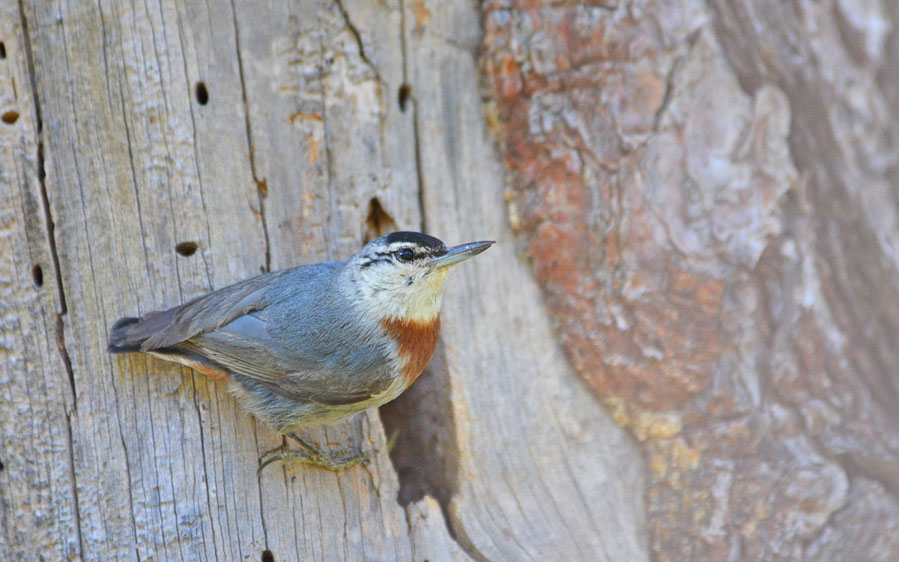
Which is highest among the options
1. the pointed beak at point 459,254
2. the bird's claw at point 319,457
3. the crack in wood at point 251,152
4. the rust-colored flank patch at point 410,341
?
the crack in wood at point 251,152

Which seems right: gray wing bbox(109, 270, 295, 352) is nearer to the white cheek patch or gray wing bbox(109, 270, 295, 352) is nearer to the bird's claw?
the white cheek patch

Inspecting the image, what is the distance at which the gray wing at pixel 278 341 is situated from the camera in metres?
2.88

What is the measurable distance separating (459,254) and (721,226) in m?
1.17

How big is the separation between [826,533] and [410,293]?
1.94 meters

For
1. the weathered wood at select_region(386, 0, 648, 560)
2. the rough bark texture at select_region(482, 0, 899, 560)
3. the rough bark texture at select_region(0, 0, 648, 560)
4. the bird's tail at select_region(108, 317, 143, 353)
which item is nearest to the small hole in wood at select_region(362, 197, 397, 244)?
the rough bark texture at select_region(0, 0, 648, 560)

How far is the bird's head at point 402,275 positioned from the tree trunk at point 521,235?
1.28 feet

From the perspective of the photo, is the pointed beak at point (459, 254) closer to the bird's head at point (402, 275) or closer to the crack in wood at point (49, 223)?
the bird's head at point (402, 275)

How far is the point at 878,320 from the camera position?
3.26 metres

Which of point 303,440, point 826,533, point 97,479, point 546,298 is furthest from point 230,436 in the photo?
point 826,533

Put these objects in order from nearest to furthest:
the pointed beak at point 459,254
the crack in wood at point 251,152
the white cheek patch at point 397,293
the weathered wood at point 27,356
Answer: the weathered wood at point 27,356 < the pointed beak at point 459,254 < the white cheek patch at point 397,293 < the crack in wood at point 251,152

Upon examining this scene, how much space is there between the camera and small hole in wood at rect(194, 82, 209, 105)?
319cm

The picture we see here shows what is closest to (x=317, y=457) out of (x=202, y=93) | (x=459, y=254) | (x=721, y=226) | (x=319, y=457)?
(x=319, y=457)

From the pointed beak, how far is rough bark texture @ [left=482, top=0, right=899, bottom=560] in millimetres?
583

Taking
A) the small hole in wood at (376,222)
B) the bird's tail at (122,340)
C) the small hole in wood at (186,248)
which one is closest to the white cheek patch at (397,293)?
the small hole in wood at (376,222)
